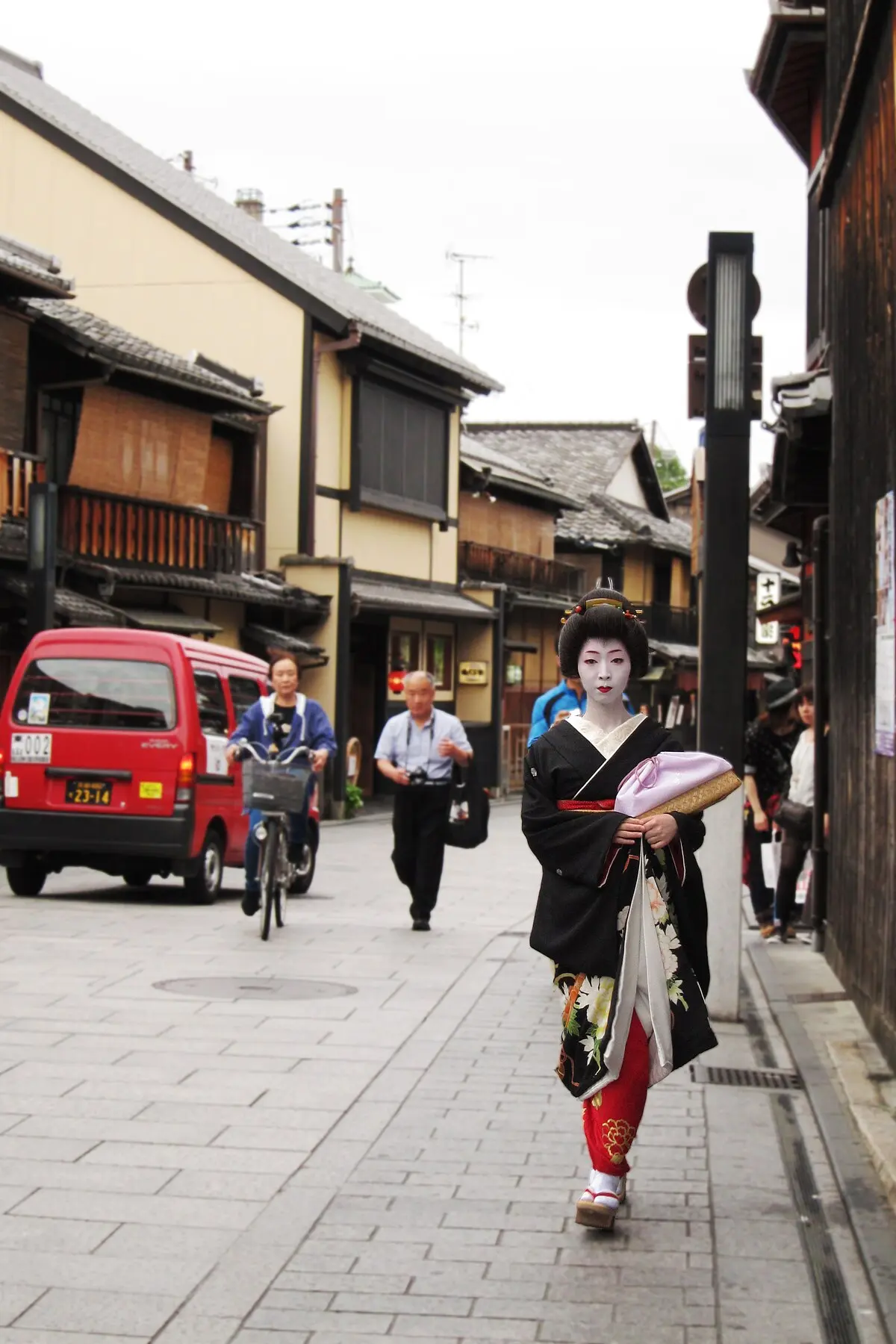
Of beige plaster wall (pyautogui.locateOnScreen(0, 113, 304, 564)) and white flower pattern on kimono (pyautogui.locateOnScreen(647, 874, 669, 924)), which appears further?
beige plaster wall (pyautogui.locateOnScreen(0, 113, 304, 564))

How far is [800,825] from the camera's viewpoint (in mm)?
12367

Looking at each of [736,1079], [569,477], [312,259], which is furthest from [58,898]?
[569,477]

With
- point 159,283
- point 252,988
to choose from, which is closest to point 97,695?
point 252,988

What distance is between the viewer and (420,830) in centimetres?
1241

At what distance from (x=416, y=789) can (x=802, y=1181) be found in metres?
6.52

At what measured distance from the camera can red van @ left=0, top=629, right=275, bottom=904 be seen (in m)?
14.0

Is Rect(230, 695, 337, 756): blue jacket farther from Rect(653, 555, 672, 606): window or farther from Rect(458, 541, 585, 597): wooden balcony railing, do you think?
Rect(653, 555, 672, 606): window

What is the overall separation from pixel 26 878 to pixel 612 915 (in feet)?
32.7

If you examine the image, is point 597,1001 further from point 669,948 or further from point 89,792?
point 89,792

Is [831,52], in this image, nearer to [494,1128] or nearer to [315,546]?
[494,1128]

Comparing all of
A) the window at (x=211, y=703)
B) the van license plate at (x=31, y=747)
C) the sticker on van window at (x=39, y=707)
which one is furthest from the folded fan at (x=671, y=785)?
the sticker on van window at (x=39, y=707)

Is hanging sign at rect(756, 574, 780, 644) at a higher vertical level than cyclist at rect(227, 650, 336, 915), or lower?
higher

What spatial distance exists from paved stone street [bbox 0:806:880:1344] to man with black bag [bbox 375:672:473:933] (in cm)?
211

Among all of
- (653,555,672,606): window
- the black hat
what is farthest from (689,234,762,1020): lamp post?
(653,555,672,606): window
